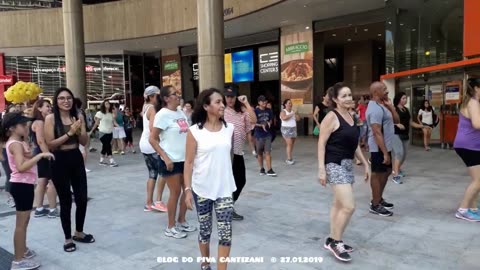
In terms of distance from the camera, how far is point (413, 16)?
41.5 ft

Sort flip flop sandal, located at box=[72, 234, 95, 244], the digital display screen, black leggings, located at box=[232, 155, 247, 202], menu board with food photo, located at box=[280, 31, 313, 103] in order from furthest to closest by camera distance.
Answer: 1. the digital display screen
2. menu board with food photo, located at box=[280, 31, 313, 103]
3. black leggings, located at box=[232, 155, 247, 202]
4. flip flop sandal, located at box=[72, 234, 95, 244]

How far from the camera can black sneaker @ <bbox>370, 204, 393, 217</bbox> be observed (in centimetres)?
525

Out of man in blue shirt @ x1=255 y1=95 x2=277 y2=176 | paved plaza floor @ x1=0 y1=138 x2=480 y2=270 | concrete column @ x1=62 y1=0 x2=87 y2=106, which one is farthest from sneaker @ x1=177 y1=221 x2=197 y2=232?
concrete column @ x1=62 y1=0 x2=87 y2=106

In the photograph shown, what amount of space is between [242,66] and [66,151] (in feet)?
58.7

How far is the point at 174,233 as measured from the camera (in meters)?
4.62

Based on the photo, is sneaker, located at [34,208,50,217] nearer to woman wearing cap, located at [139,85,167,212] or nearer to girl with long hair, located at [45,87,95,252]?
woman wearing cap, located at [139,85,167,212]

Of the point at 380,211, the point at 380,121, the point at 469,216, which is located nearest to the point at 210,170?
the point at 380,121

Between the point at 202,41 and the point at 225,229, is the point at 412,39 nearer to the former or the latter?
the point at 202,41

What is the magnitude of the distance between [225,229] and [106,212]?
10.5 feet

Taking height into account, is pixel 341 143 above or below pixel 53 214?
above

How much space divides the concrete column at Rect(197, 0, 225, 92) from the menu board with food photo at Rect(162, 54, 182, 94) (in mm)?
13654

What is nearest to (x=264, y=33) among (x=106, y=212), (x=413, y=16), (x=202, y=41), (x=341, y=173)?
(x=413, y=16)

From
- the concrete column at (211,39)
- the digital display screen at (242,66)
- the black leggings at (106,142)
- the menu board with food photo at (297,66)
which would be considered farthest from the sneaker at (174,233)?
the digital display screen at (242,66)

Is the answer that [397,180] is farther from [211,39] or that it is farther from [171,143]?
[211,39]
